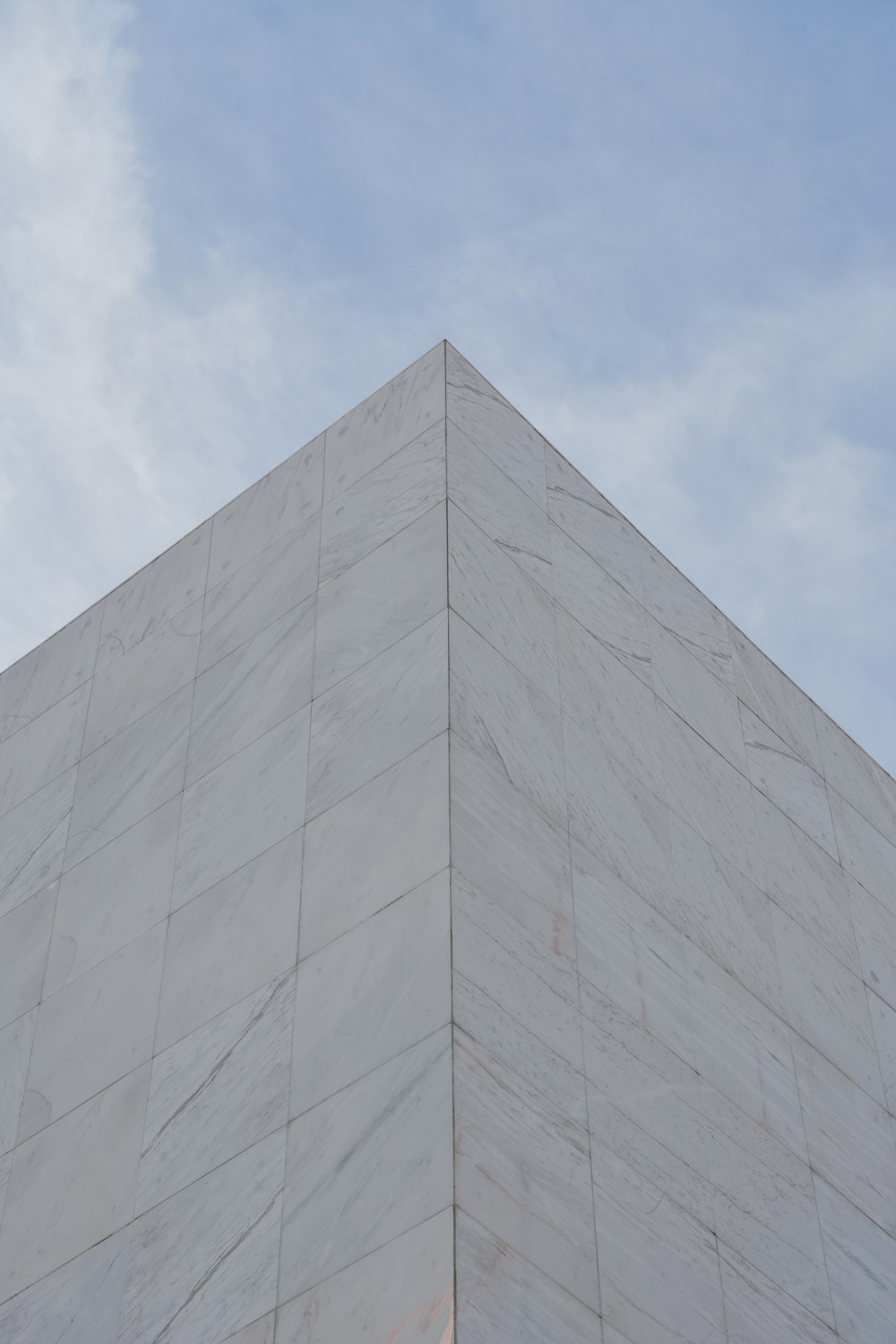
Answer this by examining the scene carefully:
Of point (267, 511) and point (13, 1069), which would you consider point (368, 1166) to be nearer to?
point (13, 1069)

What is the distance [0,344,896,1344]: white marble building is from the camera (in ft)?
37.6

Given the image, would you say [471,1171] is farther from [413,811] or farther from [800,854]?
[800,854]

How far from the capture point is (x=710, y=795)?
53.7 feet

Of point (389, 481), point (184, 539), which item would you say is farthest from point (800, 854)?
point (184, 539)

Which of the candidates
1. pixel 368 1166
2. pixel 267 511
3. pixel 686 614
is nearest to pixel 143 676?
pixel 267 511

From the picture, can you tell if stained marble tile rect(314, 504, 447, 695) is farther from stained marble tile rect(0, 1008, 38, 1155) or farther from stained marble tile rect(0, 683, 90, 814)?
stained marble tile rect(0, 1008, 38, 1155)

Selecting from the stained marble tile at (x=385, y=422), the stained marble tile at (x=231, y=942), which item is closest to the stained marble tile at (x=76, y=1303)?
the stained marble tile at (x=231, y=942)

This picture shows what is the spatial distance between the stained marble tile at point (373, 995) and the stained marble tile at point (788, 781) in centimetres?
615

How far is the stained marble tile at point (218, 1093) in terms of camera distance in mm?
12453

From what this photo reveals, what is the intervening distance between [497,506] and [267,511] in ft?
8.80

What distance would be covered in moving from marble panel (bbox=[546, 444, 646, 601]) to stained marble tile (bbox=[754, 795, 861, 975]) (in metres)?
→ 2.48

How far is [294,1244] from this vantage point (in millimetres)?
11453

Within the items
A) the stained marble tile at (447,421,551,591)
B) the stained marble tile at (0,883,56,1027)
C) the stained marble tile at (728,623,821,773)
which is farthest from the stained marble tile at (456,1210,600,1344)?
the stained marble tile at (728,623,821,773)

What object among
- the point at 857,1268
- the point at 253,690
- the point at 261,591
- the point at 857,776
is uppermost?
the point at 857,776
